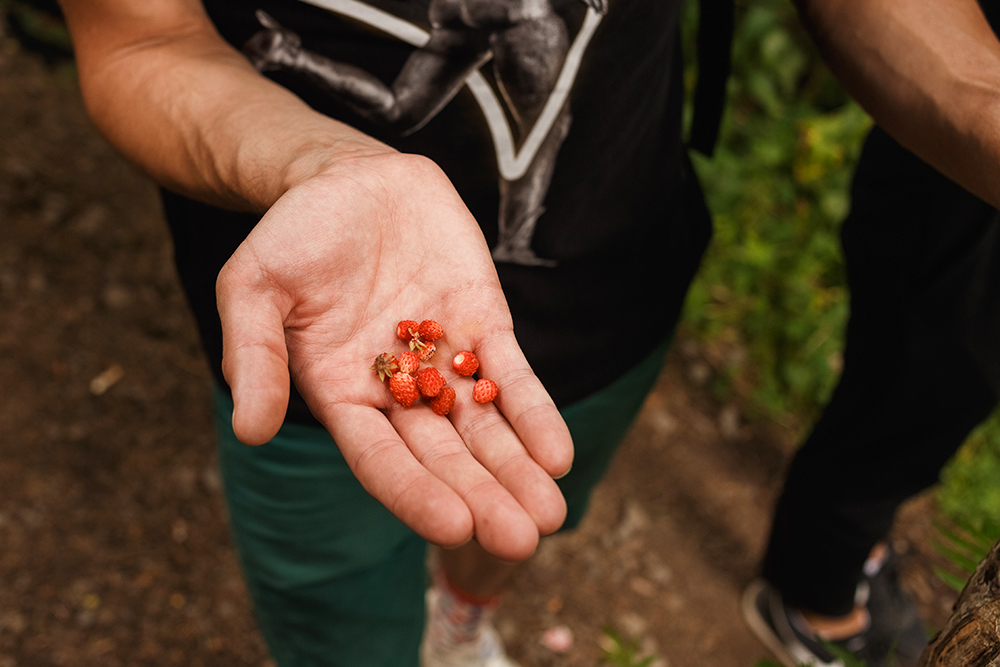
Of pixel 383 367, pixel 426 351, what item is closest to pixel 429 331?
pixel 426 351

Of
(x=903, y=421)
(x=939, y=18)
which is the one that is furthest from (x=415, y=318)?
(x=903, y=421)

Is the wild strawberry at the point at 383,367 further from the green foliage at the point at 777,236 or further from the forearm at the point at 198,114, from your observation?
the green foliage at the point at 777,236

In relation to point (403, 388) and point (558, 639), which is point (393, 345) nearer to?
point (403, 388)

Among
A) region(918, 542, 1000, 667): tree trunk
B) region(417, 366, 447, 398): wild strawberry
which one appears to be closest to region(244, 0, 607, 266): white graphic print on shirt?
region(417, 366, 447, 398): wild strawberry

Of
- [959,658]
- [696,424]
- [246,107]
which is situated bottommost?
[696,424]

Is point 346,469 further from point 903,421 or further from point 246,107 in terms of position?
point 903,421

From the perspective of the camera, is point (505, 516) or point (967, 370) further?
point (967, 370)

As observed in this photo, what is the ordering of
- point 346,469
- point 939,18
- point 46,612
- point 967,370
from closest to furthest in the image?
point 939,18 < point 346,469 < point 967,370 < point 46,612
